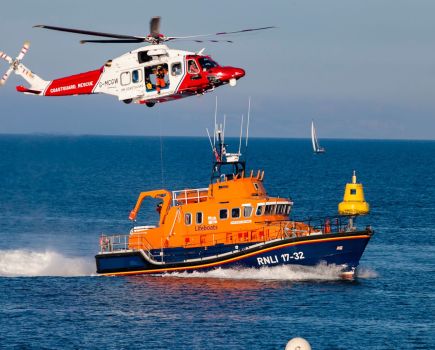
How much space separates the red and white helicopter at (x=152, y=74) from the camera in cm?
Answer: 4341

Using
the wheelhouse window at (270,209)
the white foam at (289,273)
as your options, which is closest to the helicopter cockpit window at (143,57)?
the wheelhouse window at (270,209)

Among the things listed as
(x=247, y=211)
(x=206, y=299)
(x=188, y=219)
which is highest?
(x=247, y=211)

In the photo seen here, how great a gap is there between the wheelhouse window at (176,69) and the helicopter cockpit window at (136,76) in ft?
4.78

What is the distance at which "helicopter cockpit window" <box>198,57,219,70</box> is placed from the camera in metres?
44.2

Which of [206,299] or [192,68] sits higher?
[192,68]

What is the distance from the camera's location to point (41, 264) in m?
55.3

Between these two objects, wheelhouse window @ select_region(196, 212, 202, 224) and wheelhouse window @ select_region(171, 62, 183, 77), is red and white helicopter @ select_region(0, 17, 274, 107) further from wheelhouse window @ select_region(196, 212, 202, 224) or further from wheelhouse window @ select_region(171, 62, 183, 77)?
wheelhouse window @ select_region(196, 212, 202, 224)

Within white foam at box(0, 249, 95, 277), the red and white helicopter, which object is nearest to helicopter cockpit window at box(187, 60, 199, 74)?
the red and white helicopter

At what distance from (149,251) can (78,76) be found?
9.66m

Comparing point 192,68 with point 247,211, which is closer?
point 192,68

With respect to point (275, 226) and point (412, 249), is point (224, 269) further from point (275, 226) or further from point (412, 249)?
point (412, 249)

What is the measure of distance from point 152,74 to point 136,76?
26.6 inches

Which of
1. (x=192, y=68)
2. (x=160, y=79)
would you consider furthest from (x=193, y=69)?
(x=160, y=79)

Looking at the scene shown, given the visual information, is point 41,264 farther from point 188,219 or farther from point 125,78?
point 125,78
